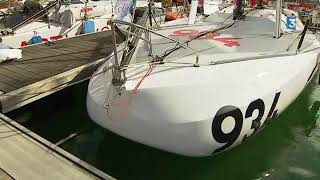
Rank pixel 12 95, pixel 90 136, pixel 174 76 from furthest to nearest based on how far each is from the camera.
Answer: pixel 90 136 → pixel 12 95 → pixel 174 76

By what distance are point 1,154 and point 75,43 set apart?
18.2 ft

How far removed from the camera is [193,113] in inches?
184

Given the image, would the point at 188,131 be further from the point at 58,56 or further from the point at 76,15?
the point at 76,15

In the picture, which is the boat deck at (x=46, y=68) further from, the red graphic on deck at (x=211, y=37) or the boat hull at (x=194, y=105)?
the red graphic on deck at (x=211, y=37)

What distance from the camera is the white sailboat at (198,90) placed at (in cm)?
476

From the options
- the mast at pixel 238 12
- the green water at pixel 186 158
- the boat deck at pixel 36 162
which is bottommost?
the green water at pixel 186 158

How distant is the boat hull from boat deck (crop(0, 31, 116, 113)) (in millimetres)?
1932

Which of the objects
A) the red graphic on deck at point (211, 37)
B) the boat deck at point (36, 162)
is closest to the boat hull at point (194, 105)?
the boat deck at point (36, 162)

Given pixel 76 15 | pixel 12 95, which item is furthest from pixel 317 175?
pixel 76 15

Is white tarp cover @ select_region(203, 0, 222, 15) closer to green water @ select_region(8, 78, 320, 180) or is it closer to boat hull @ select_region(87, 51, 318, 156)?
green water @ select_region(8, 78, 320, 180)

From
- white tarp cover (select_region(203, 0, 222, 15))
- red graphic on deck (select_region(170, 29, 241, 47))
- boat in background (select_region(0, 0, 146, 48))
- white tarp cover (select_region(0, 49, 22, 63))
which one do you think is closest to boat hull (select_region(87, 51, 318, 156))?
red graphic on deck (select_region(170, 29, 241, 47))

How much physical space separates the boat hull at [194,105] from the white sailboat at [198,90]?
12 mm

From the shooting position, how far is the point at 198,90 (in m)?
4.87

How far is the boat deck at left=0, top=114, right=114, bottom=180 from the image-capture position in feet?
15.2
